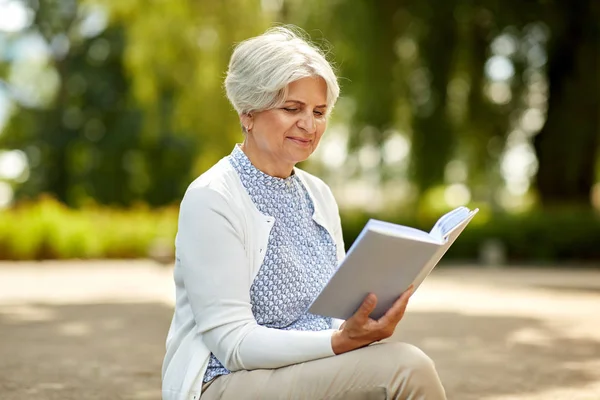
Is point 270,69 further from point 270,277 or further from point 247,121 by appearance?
point 270,277

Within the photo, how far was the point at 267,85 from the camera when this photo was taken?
8.41ft

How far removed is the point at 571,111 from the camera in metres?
17.1

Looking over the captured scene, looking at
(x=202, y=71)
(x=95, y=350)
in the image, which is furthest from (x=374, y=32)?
(x=95, y=350)

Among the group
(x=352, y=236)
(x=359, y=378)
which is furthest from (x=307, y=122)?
(x=352, y=236)

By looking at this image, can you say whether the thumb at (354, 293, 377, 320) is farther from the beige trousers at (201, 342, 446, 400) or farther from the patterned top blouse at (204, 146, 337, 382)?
the patterned top blouse at (204, 146, 337, 382)

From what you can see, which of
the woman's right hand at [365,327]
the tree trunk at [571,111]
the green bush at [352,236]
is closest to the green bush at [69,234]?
the green bush at [352,236]

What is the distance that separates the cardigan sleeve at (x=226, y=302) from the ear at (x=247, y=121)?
1.04 ft

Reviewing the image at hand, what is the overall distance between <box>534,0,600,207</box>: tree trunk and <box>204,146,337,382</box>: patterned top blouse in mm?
14097

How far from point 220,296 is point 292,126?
1.81 ft

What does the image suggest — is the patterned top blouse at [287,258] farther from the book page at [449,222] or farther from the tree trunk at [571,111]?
the tree trunk at [571,111]

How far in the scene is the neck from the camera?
2.80 meters

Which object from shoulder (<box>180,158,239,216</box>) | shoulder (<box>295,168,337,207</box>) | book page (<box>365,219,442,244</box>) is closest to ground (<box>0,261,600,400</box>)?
shoulder (<box>295,168,337,207</box>)

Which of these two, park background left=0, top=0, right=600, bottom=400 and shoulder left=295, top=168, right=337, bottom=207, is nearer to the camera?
shoulder left=295, top=168, right=337, bottom=207

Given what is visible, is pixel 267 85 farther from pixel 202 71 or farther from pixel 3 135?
pixel 3 135
